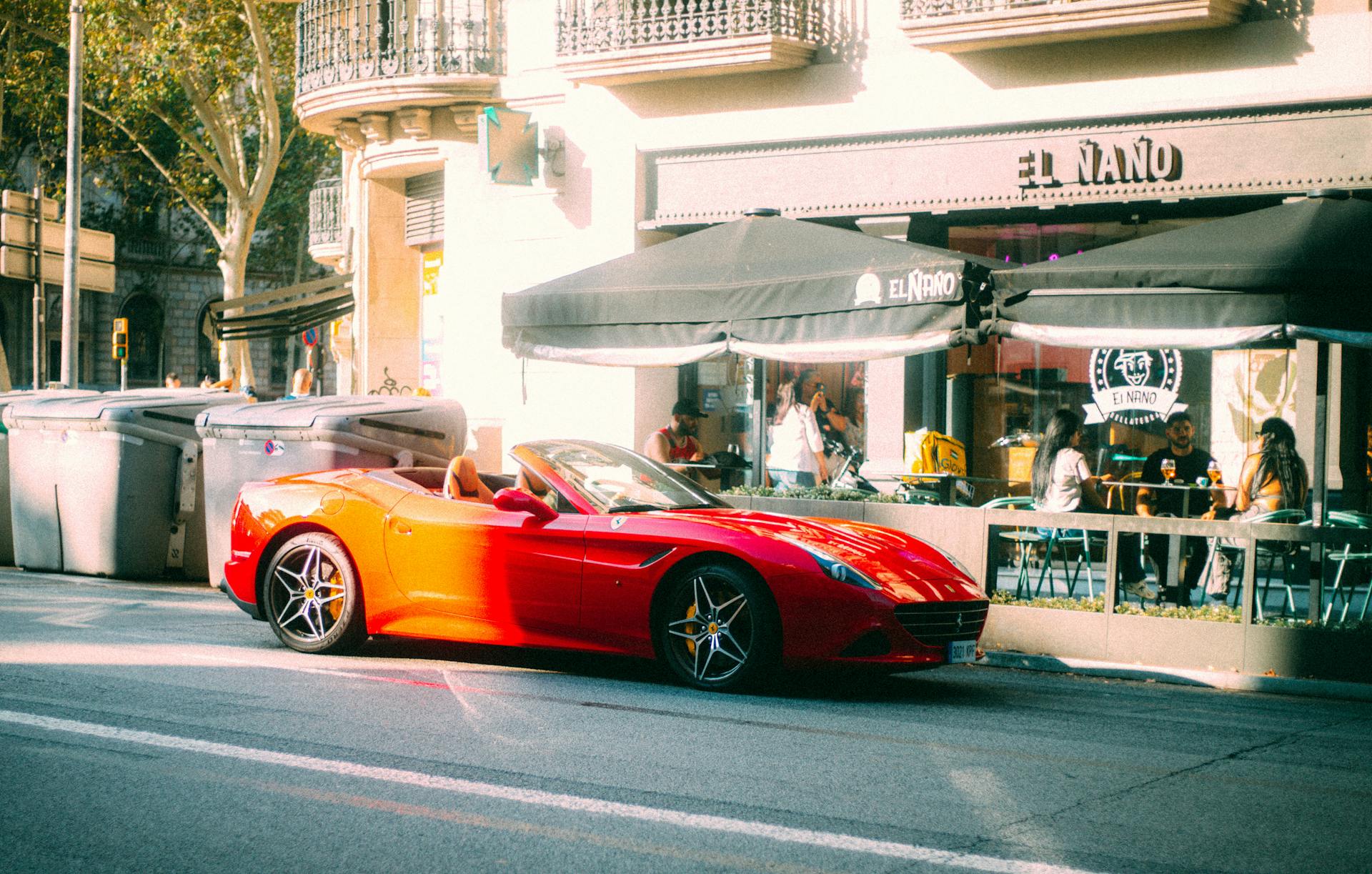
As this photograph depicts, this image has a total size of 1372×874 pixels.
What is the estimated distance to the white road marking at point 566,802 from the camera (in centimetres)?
452

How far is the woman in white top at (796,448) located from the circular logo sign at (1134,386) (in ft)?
9.08

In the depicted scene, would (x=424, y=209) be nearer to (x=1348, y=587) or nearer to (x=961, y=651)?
(x=1348, y=587)

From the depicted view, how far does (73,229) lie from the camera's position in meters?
23.6

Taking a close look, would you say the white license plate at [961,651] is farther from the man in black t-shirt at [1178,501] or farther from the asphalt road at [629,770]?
the man in black t-shirt at [1178,501]

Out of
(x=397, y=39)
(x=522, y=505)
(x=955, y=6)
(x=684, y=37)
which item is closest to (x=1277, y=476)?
(x=522, y=505)

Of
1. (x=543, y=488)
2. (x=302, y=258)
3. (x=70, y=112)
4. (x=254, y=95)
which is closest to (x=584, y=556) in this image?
(x=543, y=488)

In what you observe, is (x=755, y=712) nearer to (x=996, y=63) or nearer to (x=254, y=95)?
(x=996, y=63)

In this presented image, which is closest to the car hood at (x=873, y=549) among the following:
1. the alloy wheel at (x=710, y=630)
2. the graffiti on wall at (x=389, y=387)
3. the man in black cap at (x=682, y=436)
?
the alloy wheel at (x=710, y=630)

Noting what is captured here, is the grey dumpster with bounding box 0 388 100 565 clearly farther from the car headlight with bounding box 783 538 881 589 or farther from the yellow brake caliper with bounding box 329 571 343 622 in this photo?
the car headlight with bounding box 783 538 881 589

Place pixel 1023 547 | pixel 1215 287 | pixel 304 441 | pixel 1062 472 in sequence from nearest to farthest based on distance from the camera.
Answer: pixel 1215 287
pixel 1023 547
pixel 1062 472
pixel 304 441

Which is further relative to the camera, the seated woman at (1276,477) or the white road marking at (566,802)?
the seated woman at (1276,477)

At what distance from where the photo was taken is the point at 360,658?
28.0 feet

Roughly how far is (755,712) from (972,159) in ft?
30.3

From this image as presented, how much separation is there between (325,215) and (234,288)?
3568 millimetres
